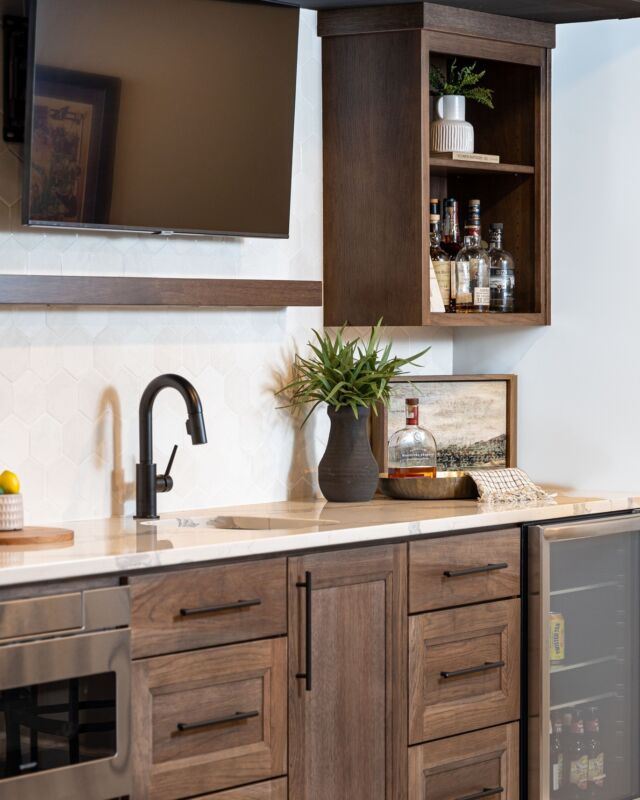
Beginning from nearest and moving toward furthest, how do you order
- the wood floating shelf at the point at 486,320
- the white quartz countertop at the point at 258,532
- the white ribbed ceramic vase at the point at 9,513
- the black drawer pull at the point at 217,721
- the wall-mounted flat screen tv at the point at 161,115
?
the white quartz countertop at the point at 258,532
the black drawer pull at the point at 217,721
the white ribbed ceramic vase at the point at 9,513
the wall-mounted flat screen tv at the point at 161,115
the wood floating shelf at the point at 486,320

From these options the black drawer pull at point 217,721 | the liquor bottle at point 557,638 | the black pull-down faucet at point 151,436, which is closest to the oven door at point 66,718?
the black drawer pull at point 217,721

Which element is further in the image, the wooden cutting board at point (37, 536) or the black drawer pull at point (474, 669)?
the black drawer pull at point (474, 669)

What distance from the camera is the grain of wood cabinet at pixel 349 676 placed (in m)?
2.68

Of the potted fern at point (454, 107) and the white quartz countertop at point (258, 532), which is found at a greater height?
the potted fern at point (454, 107)

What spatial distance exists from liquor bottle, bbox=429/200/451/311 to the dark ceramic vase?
0.45m

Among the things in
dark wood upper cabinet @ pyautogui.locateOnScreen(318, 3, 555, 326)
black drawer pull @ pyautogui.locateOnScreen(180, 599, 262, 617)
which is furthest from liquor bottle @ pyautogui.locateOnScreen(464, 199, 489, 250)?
black drawer pull @ pyautogui.locateOnScreen(180, 599, 262, 617)

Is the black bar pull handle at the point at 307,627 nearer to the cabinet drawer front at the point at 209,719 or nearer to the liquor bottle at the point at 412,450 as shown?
the cabinet drawer front at the point at 209,719

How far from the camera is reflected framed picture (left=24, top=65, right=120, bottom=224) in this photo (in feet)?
8.84

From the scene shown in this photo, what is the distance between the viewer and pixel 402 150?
3332mm

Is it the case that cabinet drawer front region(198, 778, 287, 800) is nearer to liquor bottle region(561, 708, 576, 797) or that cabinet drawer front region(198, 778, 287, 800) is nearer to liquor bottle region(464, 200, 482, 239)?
liquor bottle region(561, 708, 576, 797)

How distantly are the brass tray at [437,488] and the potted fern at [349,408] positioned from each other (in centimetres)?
10

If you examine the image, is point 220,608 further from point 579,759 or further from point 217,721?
point 579,759

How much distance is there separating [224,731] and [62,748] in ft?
1.20

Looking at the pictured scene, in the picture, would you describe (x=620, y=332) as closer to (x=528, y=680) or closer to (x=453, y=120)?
(x=453, y=120)
